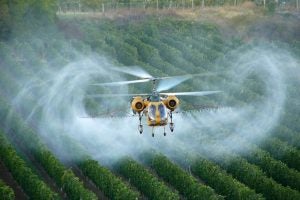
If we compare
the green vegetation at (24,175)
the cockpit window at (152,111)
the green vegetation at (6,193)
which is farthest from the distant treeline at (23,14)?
the cockpit window at (152,111)

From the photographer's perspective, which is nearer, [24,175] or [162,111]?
[162,111]

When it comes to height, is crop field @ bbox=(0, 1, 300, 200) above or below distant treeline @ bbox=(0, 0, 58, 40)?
below

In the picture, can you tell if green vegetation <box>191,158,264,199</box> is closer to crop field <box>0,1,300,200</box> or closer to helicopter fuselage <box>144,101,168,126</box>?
crop field <box>0,1,300,200</box>

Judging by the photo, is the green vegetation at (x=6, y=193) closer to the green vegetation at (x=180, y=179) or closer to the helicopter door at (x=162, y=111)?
the green vegetation at (x=180, y=179)

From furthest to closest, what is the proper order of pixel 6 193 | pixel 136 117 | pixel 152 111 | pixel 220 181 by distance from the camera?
pixel 136 117 < pixel 220 181 < pixel 6 193 < pixel 152 111

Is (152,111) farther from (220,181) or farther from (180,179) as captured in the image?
(220,181)

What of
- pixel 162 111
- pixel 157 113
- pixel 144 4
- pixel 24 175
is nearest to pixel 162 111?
pixel 162 111

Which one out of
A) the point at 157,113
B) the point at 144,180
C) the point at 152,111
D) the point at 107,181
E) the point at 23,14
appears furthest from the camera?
the point at 23,14

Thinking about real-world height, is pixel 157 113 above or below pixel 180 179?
above

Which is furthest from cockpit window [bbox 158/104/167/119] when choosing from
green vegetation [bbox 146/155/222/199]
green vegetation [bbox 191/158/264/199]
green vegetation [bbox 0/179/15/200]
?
green vegetation [bbox 0/179/15/200]
